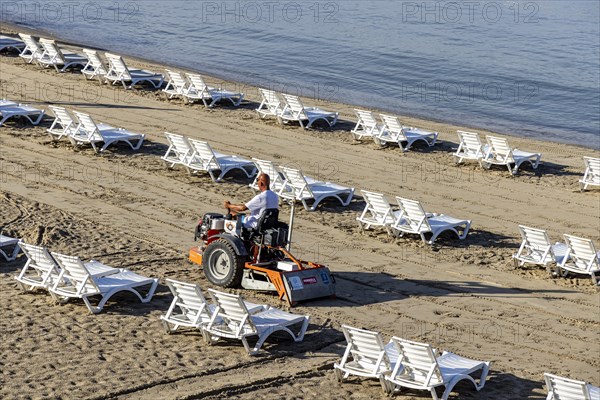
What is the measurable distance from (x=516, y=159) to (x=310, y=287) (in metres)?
9.34

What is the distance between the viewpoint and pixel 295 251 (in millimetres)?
16969

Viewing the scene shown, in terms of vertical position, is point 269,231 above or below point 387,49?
above

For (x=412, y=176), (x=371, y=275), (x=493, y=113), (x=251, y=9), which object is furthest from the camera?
(x=251, y=9)

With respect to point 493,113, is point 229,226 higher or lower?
higher

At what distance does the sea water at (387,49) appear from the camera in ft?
119

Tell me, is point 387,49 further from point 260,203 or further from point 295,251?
point 260,203

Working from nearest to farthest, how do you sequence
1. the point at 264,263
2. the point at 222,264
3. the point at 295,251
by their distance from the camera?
1. the point at 264,263
2. the point at 222,264
3. the point at 295,251

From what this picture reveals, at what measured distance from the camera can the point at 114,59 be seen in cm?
2939

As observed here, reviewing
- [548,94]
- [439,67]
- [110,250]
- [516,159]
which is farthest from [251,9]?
[110,250]

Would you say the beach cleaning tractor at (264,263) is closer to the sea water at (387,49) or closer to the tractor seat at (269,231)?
the tractor seat at (269,231)

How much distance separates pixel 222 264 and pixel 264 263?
593mm

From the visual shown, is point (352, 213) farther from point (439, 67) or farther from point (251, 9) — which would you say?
point (251, 9)

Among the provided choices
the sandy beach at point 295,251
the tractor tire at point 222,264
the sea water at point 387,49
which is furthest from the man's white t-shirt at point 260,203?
the sea water at point 387,49

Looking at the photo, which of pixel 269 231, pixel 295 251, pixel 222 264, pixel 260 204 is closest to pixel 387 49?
pixel 295 251
